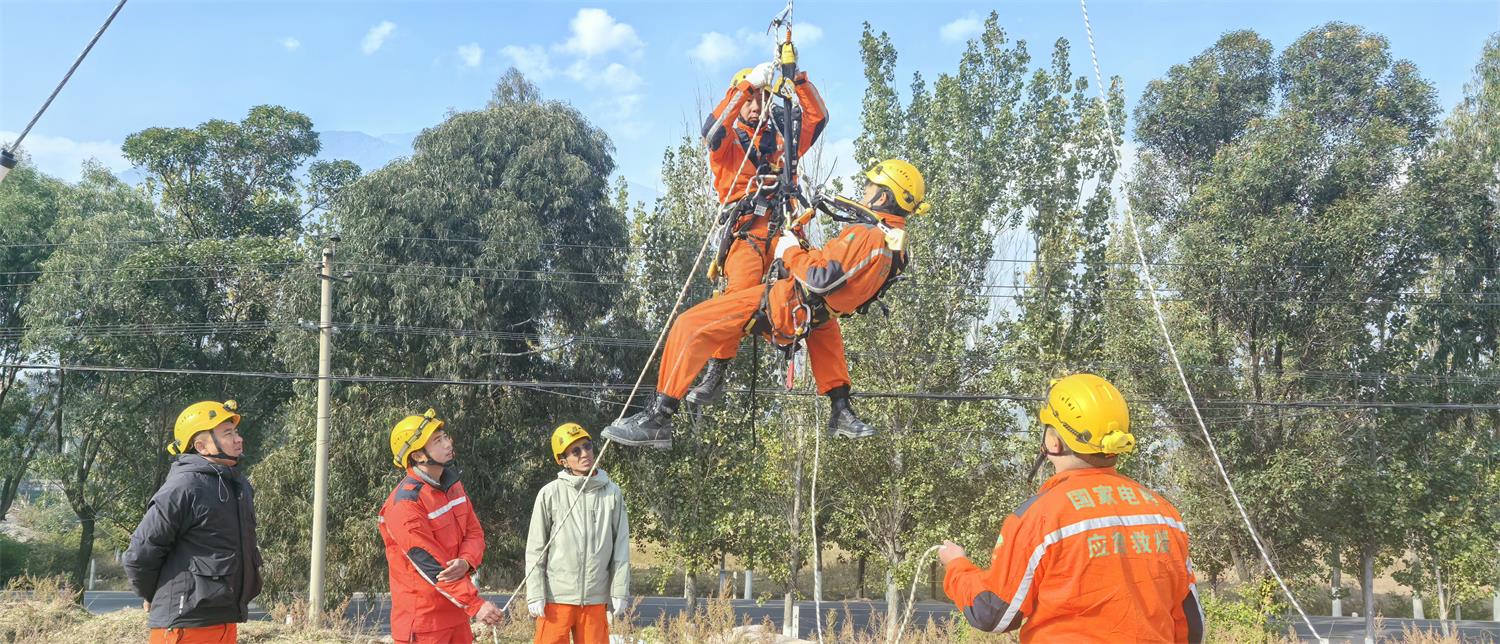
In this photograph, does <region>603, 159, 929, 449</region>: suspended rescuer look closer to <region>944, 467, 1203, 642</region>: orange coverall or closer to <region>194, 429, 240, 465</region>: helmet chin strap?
<region>194, 429, 240, 465</region>: helmet chin strap

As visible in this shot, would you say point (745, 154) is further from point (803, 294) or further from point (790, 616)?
point (790, 616)

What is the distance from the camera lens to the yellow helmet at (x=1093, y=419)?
10.3ft

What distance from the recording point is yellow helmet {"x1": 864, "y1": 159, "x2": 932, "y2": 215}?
5414mm

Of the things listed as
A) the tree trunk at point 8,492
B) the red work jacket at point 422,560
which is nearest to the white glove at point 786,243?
the red work jacket at point 422,560

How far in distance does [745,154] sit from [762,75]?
16.9 inches

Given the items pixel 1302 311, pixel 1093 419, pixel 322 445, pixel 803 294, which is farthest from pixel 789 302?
pixel 1302 311

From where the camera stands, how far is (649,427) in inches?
222

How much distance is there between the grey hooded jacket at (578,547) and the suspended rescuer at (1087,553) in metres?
2.90

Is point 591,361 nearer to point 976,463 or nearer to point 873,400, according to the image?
point 873,400

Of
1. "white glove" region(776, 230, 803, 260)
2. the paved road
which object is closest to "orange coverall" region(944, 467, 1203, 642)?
"white glove" region(776, 230, 803, 260)

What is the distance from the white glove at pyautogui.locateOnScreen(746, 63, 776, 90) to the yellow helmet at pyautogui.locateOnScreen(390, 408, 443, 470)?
2406 millimetres

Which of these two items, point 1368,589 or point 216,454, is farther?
point 1368,589

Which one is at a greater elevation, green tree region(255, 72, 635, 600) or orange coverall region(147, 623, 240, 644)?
green tree region(255, 72, 635, 600)

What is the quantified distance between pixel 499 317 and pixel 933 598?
2254cm
